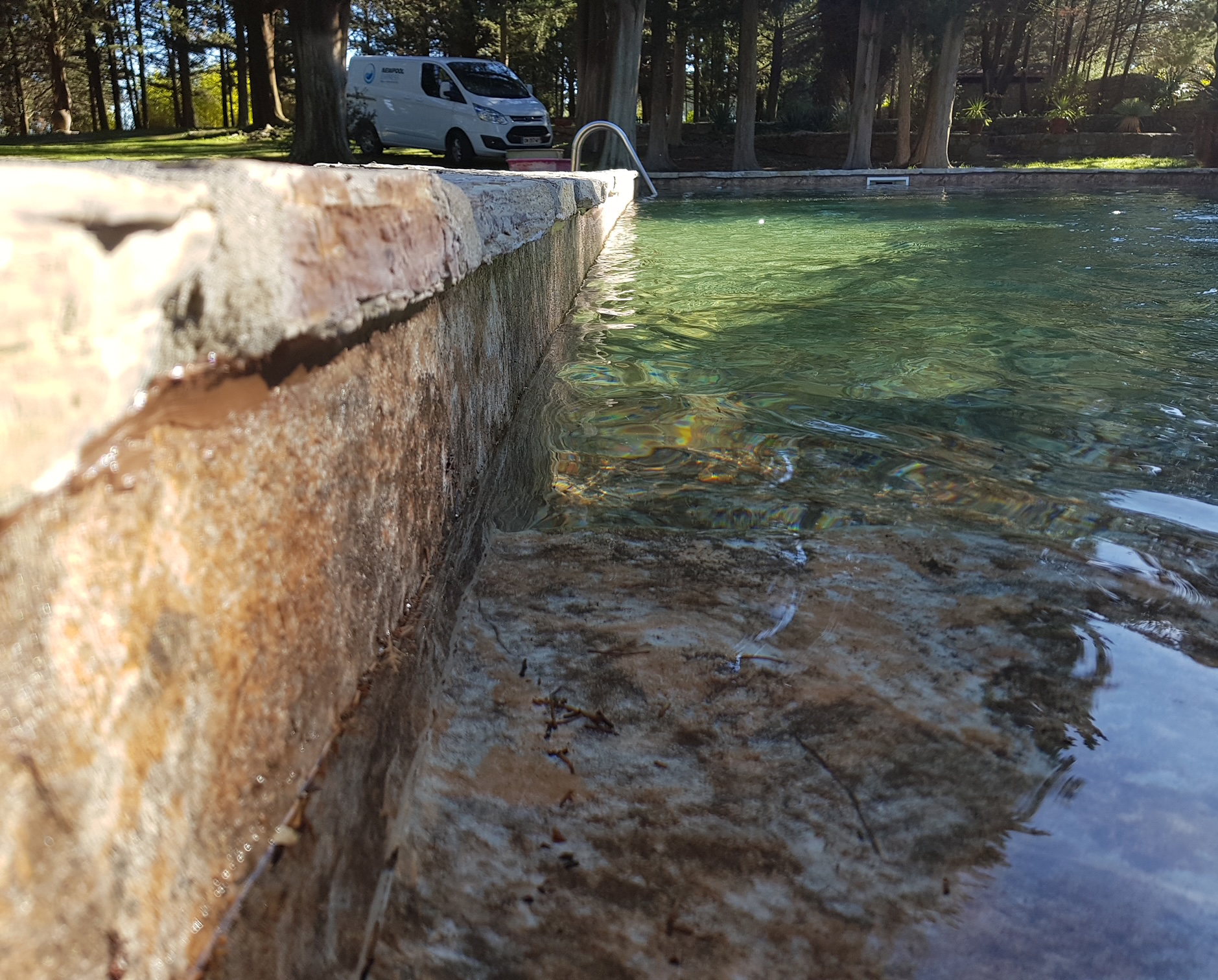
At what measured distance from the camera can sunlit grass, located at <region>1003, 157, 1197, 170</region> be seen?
20141 millimetres

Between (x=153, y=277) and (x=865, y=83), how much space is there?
2184cm

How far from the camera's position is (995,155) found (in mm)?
25484

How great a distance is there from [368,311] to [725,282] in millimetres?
4870

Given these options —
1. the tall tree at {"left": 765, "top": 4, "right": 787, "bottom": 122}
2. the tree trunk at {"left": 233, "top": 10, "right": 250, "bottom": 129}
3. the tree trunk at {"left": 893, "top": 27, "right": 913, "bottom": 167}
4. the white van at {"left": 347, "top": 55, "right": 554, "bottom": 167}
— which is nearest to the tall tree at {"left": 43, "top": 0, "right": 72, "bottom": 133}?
the tree trunk at {"left": 233, "top": 10, "right": 250, "bottom": 129}

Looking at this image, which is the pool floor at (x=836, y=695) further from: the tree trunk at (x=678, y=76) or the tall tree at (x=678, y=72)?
the tree trunk at (x=678, y=76)

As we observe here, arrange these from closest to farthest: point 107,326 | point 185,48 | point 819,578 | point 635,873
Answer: point 107,326
point 635,873
point 819,578
point 185,48

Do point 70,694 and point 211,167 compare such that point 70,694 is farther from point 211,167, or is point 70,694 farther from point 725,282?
point 725,282

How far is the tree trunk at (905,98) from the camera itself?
66.5ft

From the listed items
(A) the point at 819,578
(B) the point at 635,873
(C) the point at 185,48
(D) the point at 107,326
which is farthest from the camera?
(C) the point at 185,48

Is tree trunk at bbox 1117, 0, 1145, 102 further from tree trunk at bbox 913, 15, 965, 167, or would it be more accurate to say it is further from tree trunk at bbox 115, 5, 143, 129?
tree trunk at bbox 115, 5, 143, 129

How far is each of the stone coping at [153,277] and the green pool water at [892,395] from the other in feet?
4.01

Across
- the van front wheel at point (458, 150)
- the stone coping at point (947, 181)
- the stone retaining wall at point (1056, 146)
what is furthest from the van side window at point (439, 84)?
the stone retaining wall at point (1056, 146)

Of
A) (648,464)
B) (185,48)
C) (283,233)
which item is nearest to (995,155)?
(185,48)

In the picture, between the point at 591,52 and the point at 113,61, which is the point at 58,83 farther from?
the point at 591,52
